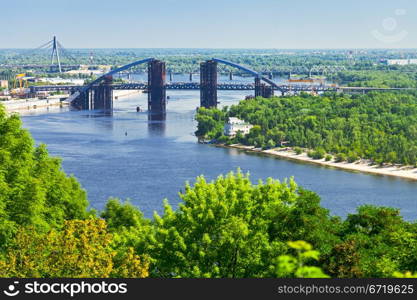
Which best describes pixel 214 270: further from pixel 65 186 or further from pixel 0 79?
pixel 0 79

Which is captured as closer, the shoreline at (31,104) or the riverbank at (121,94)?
the shoreline at (31,104)

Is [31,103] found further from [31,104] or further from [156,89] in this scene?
[156,89]

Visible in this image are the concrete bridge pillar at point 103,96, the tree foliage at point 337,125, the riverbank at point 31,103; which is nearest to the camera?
the tree foliage at point 337,125

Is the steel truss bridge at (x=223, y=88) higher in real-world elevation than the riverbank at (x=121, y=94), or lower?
higher

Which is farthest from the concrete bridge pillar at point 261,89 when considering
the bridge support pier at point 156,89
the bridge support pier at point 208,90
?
the bridge support pier at point 156,89

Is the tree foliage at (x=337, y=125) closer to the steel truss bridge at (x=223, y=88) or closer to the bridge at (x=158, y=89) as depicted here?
the bridge at (x=158, y=89)

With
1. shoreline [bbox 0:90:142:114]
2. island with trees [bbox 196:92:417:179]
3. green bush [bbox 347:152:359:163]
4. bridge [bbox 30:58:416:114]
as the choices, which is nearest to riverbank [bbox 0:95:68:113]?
shoreline [bbox 0:90:142:114]

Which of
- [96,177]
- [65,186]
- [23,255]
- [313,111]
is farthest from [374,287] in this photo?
[313,111]
